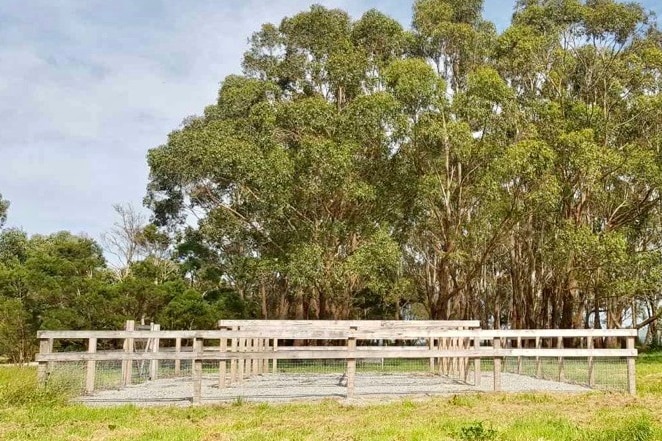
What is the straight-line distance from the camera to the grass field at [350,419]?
6570mm

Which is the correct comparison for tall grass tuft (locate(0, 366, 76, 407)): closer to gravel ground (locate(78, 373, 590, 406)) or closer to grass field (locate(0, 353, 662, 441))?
grass field (locate(0, 353, 662, 441))

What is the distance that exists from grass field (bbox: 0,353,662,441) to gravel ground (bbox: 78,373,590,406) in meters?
0.84

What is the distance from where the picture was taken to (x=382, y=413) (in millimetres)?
8266

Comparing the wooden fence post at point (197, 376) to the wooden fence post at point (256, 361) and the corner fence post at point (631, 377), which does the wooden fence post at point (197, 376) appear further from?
the corner fence post at point (631, 377)

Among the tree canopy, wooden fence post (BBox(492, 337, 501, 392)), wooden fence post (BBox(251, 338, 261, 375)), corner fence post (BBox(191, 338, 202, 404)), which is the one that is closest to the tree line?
the tree canopy

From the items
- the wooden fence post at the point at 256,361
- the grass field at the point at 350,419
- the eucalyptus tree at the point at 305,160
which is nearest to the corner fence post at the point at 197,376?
the grass field at the point at 350,419

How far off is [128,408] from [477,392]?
217 inches

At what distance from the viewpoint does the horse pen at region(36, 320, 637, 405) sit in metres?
10.1

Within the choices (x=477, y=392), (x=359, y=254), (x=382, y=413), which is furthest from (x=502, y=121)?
(x=382, y=413)

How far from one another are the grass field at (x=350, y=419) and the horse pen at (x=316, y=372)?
0.84 metres

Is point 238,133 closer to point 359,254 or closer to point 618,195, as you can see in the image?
point 359,254

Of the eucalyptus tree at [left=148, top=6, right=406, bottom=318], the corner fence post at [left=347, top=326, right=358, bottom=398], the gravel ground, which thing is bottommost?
the gravel ground

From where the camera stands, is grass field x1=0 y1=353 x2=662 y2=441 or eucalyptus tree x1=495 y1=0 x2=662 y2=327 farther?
eucalyptus tree x1=495 y1=0 x2=662 y2=327

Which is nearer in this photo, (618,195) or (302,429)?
(302,429)
